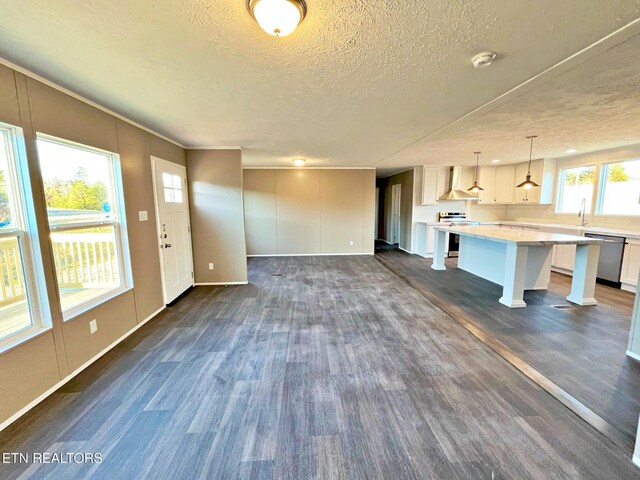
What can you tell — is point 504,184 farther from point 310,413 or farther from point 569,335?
point 310,413

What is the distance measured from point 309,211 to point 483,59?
555 centimetres

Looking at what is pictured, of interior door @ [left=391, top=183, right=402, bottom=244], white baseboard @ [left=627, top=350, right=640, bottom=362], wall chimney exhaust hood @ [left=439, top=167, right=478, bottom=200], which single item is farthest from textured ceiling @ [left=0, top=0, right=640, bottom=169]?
interior door @ [left=391, top=183, right=402, bottom=244]

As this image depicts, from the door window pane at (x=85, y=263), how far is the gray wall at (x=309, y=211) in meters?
4.24

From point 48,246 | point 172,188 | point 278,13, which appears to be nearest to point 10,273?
point 48,246

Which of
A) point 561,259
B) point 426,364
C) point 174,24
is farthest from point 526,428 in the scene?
point 561,259

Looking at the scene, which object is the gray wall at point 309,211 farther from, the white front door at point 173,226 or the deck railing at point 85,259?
the deck railing at point 85,259

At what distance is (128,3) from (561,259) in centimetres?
722

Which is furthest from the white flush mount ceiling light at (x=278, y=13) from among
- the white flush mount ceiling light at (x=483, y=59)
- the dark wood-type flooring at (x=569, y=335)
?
the dark wood-type flooring at (x=569, y=335)

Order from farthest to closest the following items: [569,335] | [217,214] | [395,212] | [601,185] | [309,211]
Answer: [395,212] → [309,211] → [601,185] → [217,214] → [569,335]

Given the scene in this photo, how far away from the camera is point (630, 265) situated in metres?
4.08

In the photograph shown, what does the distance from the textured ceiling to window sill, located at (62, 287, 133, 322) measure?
6.13 ft

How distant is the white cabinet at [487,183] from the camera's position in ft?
22.1

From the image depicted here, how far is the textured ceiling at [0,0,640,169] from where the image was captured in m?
1.32

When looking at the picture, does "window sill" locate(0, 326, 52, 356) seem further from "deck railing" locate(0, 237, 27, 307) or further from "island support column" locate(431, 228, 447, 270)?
"island support column" locate(431, 228, 447, 270)
